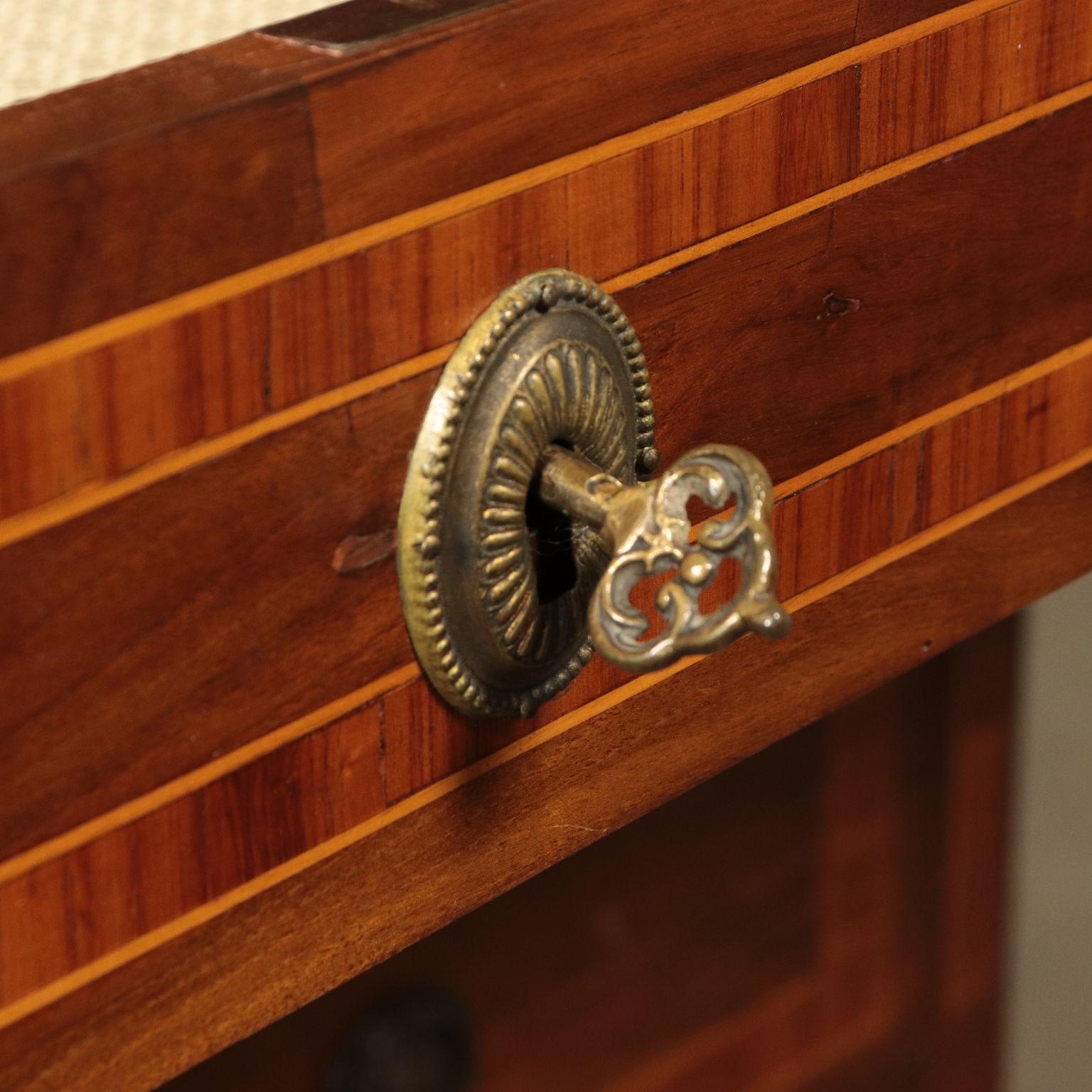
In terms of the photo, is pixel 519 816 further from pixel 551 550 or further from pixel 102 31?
pixel 102 31

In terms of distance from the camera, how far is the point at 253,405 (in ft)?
1.42

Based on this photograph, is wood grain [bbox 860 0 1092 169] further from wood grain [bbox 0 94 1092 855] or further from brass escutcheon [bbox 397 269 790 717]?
brass escutcheon [bbox 397 269 790 717]

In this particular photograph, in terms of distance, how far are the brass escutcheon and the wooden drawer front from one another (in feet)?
0.04

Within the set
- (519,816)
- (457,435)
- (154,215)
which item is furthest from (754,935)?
(154,215)

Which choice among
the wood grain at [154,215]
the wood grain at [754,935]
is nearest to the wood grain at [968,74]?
the wood grain at [154,215]

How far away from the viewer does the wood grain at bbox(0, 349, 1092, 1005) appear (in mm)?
447

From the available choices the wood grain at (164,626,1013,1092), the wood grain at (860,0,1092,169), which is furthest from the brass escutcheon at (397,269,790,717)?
the wood grain at (164,626,1013,1092)

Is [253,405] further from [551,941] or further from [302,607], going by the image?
[551,941]

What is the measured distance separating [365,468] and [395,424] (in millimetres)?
14

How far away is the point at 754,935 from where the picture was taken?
1.07m

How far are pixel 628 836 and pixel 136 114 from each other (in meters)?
0.64

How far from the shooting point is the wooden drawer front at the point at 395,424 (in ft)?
1.35

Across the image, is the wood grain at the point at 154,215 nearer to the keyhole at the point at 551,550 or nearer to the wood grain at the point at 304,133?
the wood grain at the point at 304,133

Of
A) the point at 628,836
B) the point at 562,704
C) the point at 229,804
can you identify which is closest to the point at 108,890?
the point at 229,804
